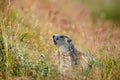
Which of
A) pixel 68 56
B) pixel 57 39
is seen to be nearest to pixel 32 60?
pixel 68 56

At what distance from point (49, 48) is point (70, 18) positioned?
6550 millimetres

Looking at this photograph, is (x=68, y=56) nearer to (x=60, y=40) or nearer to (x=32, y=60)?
(x=60, y=40)

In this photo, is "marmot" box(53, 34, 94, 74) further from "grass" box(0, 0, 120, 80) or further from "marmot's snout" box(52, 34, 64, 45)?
"grass" box(0, 0, 120, 80)

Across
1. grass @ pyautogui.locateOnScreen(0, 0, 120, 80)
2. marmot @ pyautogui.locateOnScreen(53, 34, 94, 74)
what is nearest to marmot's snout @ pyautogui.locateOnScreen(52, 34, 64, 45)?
marmot @ pyautogui.locateOnScreen(53, 34, 94, 74)

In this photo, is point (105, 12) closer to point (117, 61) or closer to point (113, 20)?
point (113, 20)

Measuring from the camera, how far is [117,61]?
721 centimetres

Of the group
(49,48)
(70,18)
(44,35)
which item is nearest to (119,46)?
(49,48)

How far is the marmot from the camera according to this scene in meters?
7.31

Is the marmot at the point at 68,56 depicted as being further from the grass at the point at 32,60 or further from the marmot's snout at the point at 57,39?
the grass at the point at 32,60

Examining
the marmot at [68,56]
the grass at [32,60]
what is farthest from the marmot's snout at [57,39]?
the grass at [32,60]

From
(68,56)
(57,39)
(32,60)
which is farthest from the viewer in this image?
(57,39)

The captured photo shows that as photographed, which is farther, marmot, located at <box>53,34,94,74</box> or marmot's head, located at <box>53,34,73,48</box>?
marmot's head, located at <box>53,34,73,48</box>

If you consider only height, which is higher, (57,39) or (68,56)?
(57,39)

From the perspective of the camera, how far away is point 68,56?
7.80 m
